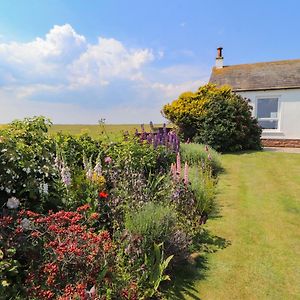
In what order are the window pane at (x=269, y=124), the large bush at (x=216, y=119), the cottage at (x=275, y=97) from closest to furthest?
the large bush at (x=216, y=119), the cottage at (x=275, y=97), the window pane at (x=269, y=124)

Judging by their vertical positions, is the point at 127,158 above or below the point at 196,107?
below

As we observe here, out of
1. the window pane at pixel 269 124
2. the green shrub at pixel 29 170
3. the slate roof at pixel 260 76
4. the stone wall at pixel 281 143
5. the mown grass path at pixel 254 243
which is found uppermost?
the slate roof at pixel 260 76

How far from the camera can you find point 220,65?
2105cm

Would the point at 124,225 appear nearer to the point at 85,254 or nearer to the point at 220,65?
the point at 85,254

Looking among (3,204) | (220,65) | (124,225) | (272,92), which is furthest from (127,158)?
(220,65)

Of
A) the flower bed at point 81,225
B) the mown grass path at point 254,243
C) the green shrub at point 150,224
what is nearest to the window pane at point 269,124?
the mown grass path at point 254,243

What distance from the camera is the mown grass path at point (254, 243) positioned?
3887 millimetres

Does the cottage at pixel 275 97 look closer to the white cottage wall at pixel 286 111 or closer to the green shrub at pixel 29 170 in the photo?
the white cottage wall at pixel 286 111

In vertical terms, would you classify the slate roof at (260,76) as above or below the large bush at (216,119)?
above

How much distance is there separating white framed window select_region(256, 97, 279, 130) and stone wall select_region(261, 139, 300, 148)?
807 millimetres

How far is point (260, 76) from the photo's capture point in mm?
18609

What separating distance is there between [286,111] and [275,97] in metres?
1.03

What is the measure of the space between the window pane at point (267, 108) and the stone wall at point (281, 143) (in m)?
1.51

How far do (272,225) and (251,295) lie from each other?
245 centimetres
